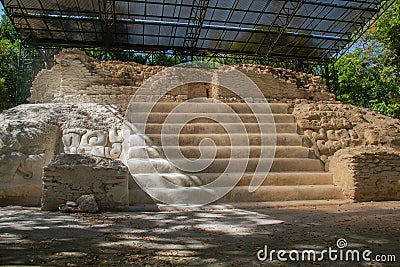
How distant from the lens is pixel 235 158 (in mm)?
6324

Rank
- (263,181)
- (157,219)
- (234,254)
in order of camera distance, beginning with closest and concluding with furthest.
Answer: (234,254), (157,219), (263,181)

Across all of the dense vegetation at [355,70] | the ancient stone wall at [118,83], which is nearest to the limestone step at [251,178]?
the ancient stone wall at [118,83]

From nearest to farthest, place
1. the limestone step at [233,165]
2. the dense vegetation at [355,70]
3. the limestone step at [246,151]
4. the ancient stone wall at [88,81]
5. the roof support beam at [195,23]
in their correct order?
the limestone step at [233,165]
the limestone step at [246,151]
the ancient stone wall at [88,81]
the roof support beam at [195,23]
the dense vegetation at [355,70]

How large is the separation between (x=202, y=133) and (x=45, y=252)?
4822 millimetres

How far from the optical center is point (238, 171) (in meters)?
6.01

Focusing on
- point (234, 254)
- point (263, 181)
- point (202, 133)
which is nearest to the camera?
point (234, 254)

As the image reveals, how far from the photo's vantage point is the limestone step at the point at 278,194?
545cm

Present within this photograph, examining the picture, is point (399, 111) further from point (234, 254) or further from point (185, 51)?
point (234, 254)

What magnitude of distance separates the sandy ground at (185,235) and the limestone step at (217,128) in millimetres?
2529

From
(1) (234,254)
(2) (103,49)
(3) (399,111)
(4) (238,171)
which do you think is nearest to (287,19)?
(3) (399,111)

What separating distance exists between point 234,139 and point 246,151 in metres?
0.47

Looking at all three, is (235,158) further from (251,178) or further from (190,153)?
(190,153)

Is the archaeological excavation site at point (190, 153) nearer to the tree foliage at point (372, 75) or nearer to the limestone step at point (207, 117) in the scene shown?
the limestone step at point (207, 117)
